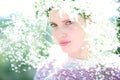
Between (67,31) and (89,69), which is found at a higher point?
(67,31)

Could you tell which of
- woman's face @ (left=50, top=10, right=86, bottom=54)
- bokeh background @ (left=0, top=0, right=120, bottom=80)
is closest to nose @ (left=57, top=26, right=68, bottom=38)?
woman's face @ (left=50, top=10, right=86, bottom=54)

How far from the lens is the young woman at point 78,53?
5.85 ft

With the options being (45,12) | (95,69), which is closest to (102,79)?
(95,69)

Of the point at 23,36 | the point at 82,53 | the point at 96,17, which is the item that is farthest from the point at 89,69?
the point at 23,36

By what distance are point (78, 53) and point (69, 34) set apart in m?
0.09

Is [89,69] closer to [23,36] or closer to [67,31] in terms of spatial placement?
[67,31]

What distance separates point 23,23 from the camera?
1.94 metres

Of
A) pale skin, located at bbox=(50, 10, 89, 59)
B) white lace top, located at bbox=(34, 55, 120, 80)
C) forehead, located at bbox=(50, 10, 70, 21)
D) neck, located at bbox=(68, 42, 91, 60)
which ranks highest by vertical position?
forehead, located at bbox=(50, 10, 70, 21)

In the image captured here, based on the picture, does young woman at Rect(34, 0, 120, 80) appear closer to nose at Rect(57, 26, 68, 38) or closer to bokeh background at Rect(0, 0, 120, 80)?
nose at Rect(57, 26, 68, 38)

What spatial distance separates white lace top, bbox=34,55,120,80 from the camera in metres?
1.78

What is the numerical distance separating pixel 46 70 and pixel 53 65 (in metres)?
0.04

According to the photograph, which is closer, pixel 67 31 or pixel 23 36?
pixel 67 31

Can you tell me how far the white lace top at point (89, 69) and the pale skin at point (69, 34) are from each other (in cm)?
3

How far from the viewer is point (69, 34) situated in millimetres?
1797
